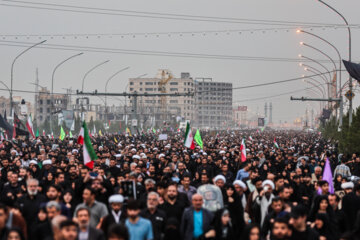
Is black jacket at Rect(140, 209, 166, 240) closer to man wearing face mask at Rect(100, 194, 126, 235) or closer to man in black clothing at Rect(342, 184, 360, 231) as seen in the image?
man wearing face mask at Rect(100, 194, 126, 235)

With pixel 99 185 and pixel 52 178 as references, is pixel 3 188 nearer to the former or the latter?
pixel 52 178

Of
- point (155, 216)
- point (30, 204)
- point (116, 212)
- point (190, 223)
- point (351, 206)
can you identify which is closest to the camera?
point (190, 223)

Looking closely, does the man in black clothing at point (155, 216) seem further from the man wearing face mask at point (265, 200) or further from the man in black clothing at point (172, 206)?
the man wearing face mask at point (265, 200)

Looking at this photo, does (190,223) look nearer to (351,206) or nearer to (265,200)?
(265,200)

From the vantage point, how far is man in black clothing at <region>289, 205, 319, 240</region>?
Answer: 28.8ft

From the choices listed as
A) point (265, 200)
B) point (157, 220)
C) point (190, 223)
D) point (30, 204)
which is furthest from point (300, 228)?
point (30, 204)

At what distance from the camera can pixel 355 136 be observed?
35.0m

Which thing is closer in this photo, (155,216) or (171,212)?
(155,216)

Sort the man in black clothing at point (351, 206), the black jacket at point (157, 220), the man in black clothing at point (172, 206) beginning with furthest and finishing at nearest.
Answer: the man in black clothing at point (351, 206) → the man in black clothing at point (172, 206) → the black jacket at point (157, 220)

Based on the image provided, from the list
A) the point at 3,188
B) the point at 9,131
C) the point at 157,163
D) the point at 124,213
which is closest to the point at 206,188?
the point at 124,213

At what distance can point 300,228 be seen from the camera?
28.9ft

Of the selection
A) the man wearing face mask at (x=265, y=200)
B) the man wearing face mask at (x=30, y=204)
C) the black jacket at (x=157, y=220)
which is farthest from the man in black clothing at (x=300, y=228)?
the man wearing face mask at (x=30, y=204)

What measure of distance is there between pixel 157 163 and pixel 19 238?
38.8ft

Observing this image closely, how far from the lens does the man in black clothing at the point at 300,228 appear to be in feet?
28.8
